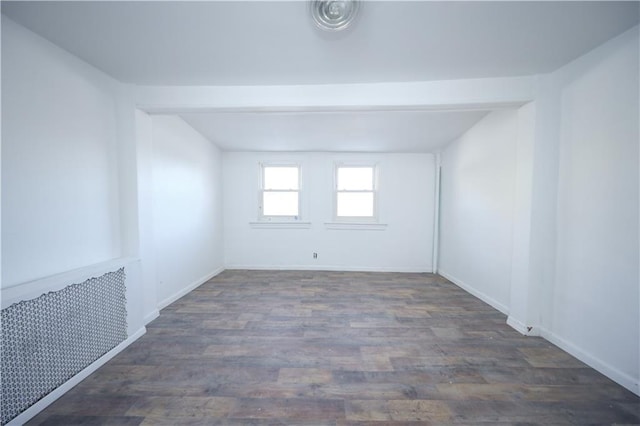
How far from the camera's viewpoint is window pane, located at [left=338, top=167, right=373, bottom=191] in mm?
4211

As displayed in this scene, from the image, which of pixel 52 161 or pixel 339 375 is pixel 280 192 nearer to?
pixel 52 161

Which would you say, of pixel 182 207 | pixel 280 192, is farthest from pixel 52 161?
pixel 280 192

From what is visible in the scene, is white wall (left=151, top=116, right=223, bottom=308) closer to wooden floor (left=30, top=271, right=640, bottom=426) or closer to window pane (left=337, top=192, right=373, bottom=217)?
wooden floor (left=30, top=271, right=640, bottom=426)

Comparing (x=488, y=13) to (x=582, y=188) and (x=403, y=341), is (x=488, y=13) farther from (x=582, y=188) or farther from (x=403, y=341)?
(x=403, y=341)

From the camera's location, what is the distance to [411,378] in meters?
1.59

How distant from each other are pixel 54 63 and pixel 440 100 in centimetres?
297

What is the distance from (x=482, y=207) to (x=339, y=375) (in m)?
2.65

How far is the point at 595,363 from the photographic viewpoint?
1670 millimetres

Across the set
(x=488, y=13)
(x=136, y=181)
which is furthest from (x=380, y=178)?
(x=136, y=181)

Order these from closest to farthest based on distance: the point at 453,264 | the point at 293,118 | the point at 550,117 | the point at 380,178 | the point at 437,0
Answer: the point at 437,0
the point at 550,117
the point at 293,118
the point at 453,264
the point at 380,178

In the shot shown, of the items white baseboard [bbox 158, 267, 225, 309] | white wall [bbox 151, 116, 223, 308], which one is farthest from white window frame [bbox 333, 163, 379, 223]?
white baseboard [bbox 158, 267, 225, 309]

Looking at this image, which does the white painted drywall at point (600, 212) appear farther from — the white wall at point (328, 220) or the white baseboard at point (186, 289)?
the white baseboard at point (186, 289)

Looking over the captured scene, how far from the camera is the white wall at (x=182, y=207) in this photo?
2.61m

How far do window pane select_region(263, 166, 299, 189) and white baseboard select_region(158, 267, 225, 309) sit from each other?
1.84 meters
